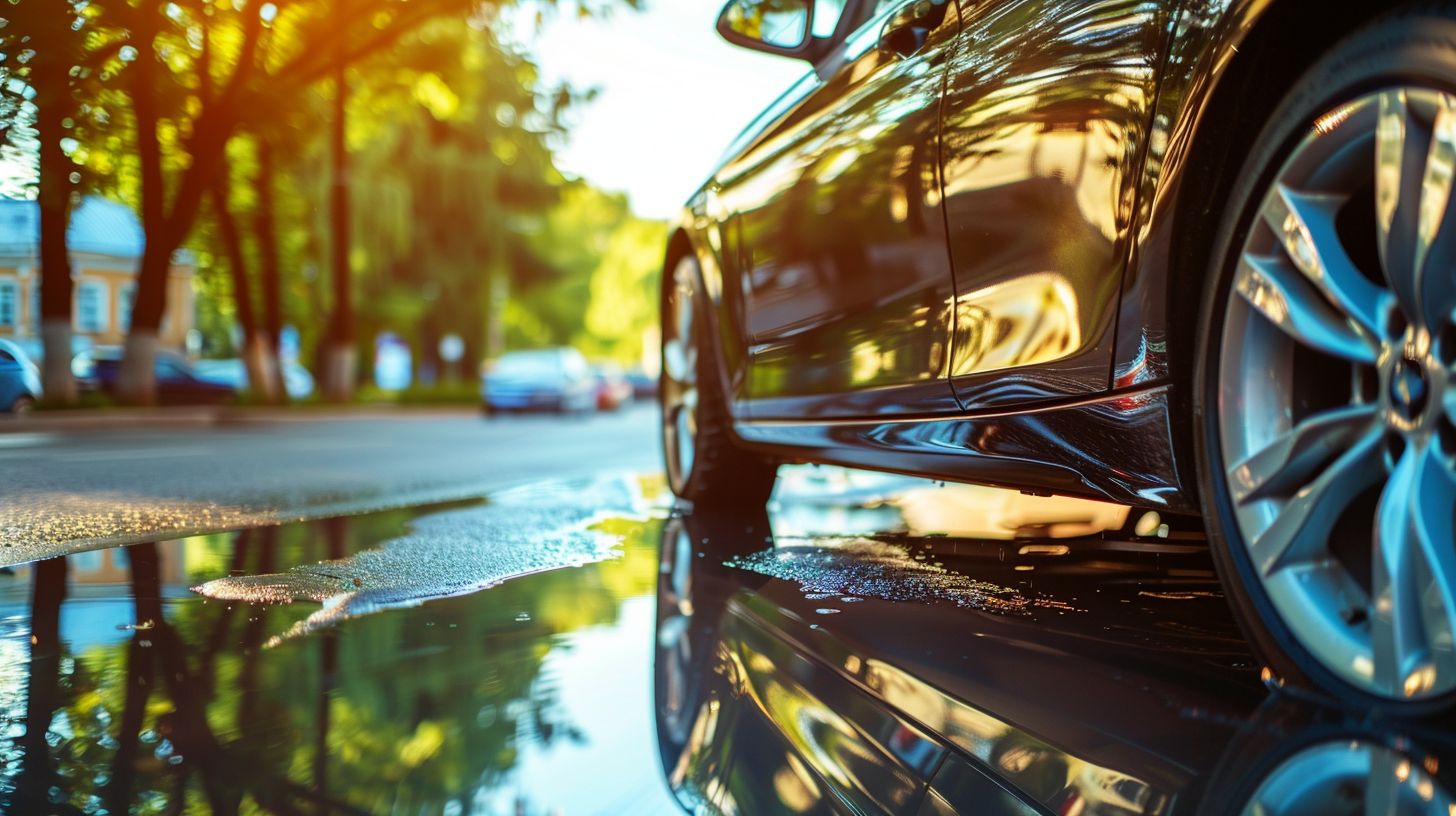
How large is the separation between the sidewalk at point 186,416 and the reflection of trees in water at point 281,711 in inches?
116

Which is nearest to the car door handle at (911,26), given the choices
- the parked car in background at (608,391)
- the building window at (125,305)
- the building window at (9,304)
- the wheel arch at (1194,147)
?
the wheel arch at (1194,147)

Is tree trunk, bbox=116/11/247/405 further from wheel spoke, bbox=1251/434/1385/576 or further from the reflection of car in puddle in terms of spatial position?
wheel spoke, bbox=1251/434/1385/576

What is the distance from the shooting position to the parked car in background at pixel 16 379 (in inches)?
178

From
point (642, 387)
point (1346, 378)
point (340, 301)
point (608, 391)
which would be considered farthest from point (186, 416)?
point (642, 387)

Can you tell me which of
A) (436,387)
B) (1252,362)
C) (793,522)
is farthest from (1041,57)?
(436,387)

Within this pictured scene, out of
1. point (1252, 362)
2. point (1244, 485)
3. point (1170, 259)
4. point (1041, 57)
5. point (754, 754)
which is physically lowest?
point (754, 754)

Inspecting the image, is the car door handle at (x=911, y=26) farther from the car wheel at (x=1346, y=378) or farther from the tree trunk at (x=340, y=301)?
the tree trunk at (x=340, y=301)

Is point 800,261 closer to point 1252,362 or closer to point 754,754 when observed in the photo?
point 1252,362

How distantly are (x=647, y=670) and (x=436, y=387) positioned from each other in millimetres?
32834

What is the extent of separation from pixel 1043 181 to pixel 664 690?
45.3 inches

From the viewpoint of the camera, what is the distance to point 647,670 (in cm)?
238

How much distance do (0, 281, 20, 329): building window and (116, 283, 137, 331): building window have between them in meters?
0.89

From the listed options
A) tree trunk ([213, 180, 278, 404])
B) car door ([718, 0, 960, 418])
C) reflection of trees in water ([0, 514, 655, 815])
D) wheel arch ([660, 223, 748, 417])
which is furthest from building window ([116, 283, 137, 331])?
tree trunk ([213, 180, 278, 404])

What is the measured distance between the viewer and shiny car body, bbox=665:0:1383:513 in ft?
6.72
